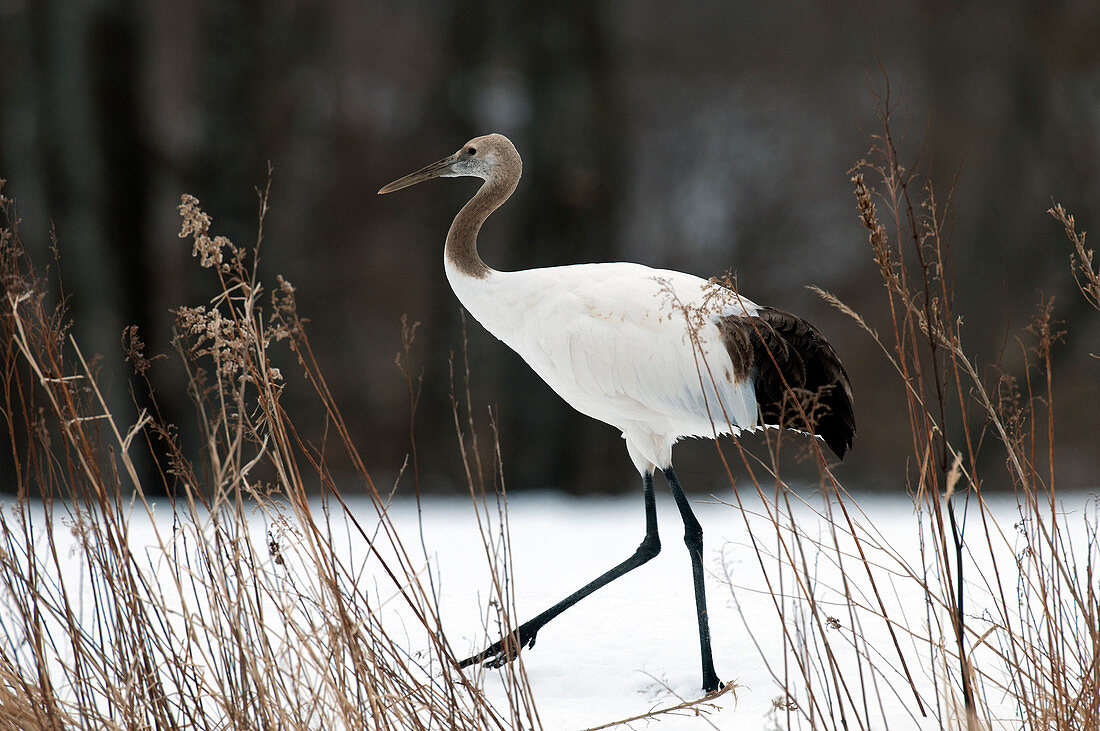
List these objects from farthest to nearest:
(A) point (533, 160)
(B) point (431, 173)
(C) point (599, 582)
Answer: (A) point (533, 160) < (B) point (431, 173) < (C) point (599, 582)

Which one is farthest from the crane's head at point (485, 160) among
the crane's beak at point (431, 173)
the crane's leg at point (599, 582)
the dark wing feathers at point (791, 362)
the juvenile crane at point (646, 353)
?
the crane's leg at point (599, 582)

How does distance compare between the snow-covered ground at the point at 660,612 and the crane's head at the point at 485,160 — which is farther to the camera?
the crane's head at the point at 485,160

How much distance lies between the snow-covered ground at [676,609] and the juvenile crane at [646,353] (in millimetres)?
128

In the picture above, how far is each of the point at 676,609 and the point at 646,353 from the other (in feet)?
2.14

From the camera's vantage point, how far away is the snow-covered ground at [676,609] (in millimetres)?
1375

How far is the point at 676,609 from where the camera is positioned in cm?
201

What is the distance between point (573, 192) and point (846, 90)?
240 centimetres

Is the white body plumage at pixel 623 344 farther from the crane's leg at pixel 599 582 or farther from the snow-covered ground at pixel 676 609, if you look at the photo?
the snow-covered ground at pixel 676 609

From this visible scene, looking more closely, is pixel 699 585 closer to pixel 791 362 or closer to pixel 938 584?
pixel 791 362

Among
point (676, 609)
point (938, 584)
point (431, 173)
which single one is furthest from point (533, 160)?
point (938, 584)

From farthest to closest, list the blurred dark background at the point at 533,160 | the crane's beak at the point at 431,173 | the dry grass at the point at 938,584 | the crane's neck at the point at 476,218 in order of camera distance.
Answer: the blurred dark background at the point at 533,160 < the crane's beak at the point at 431,173 < the crane's neck at the point at 476,218 < the dry grass at the point at 938,584

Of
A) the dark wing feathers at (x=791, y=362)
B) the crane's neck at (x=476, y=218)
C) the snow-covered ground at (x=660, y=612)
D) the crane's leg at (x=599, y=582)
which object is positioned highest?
the crane's neck at (x=476, y=218)

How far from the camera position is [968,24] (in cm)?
490

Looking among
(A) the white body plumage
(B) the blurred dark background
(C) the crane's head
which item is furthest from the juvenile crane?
(B) the blurred dark background
